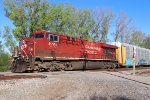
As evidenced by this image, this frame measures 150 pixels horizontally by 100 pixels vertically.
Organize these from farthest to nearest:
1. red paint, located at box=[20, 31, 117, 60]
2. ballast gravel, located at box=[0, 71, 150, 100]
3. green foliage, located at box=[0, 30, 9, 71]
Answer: green foliage, located at box=[0, 30, 9, 71] < red paint, located at box=[20, 31, 117, 60] < ballast gravel, located at box=[0, 71, 150, 100]

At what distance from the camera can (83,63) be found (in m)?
25.0

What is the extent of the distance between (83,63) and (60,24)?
2399cm

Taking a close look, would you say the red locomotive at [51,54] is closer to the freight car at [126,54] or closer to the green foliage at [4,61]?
the freight car at [126,54]

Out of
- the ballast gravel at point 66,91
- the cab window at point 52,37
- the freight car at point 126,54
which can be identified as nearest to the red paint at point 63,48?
the cab window at point 52,37

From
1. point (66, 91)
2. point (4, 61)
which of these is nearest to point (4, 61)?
point (4, 61)

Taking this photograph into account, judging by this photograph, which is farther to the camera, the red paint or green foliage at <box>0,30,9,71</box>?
green foliage at <box>0,30,9,71</box>

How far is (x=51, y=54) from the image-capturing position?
69.4 feet

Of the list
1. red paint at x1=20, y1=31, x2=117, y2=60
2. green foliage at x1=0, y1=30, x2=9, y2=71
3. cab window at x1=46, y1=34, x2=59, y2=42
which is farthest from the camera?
green foliage at x1=0, y1=30, x2=9, y2=71

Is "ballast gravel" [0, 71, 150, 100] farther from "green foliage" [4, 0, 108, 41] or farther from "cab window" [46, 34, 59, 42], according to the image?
"green foliage" [4, 0, 108, 41]

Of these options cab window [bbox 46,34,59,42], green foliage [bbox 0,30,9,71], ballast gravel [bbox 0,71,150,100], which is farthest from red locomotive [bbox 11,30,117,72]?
green foliage [bbox 0,30,9,71]

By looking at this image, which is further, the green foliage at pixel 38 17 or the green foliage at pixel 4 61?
the green foliage at pixel 38 17

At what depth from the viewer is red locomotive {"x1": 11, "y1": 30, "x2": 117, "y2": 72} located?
65.2 feet

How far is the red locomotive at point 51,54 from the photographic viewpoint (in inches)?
782

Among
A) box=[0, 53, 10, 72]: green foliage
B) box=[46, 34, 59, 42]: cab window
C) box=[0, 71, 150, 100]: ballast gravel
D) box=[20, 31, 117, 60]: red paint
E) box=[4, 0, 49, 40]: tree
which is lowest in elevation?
box=[0, 71, 150, 100]: ballast gravel
